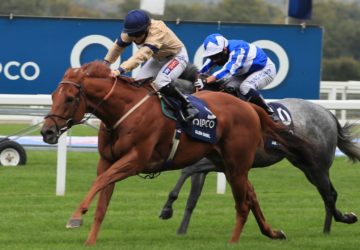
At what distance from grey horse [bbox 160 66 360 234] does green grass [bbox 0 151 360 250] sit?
198 millimetres

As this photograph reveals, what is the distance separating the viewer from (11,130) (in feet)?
69.7

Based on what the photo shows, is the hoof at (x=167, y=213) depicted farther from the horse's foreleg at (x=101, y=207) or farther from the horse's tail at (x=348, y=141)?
the horse's tail at (x=348, y=141)

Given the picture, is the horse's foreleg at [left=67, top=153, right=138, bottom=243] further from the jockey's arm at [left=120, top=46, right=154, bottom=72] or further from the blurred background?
the blurred background

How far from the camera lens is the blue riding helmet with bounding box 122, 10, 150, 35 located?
26.6 ft

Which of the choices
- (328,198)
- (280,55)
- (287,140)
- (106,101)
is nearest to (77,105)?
(106,101)

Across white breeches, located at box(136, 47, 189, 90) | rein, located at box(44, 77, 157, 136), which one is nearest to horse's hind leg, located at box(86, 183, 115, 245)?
rein, located at box(44, 77, 157, 136)

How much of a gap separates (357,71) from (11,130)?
84.2 feet

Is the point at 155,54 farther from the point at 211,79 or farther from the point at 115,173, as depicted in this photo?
the point at 115,173

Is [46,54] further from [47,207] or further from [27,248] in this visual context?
[27,248]

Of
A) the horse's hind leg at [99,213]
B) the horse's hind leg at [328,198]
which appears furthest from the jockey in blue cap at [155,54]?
the horse's hind leg at [328,198]

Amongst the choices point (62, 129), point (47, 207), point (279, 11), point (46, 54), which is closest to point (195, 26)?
point (46, 54)

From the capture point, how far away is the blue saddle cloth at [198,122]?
8.16 meters

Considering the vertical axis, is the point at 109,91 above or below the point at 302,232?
above

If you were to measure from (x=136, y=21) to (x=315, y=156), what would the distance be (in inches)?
91.8
